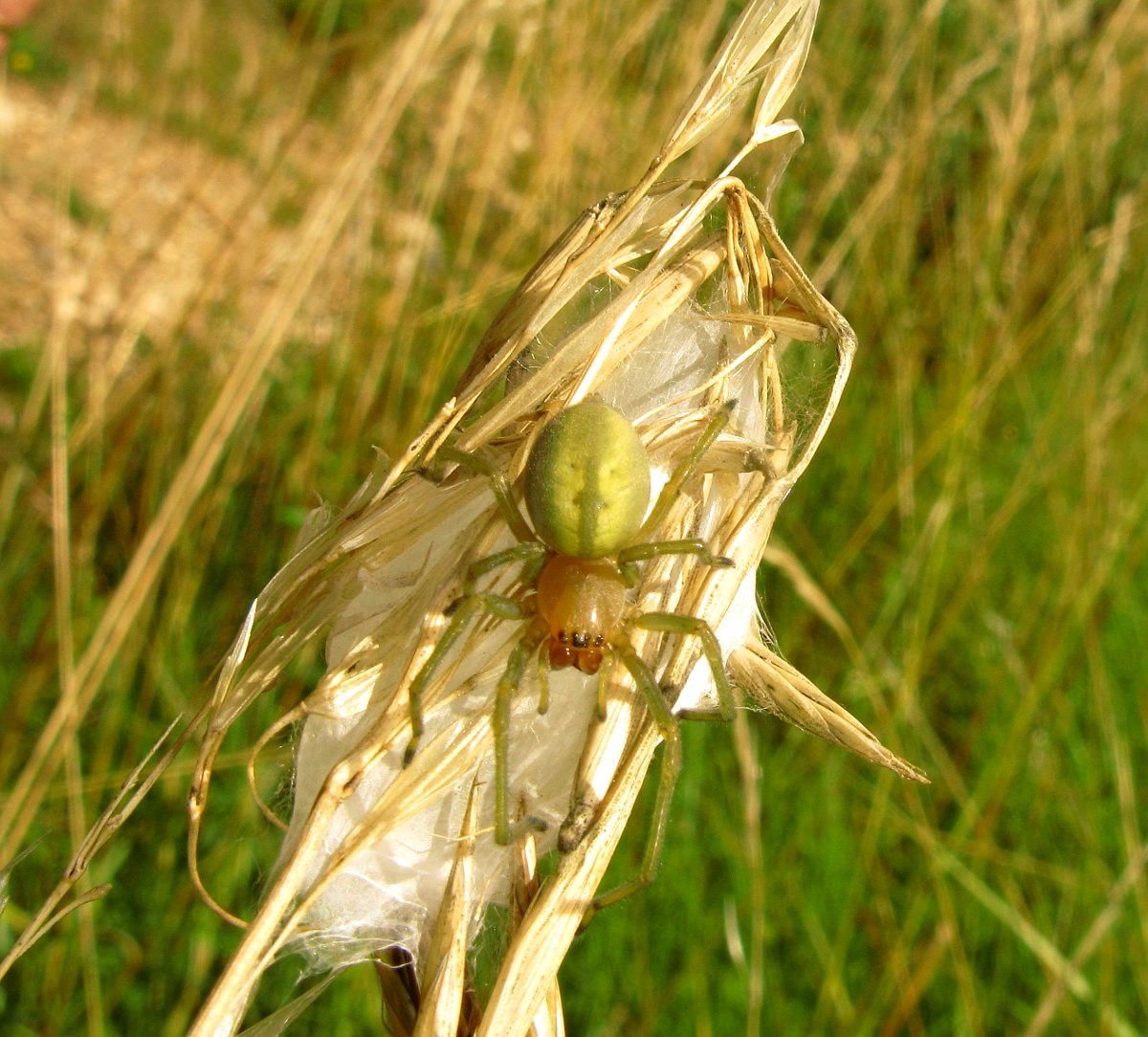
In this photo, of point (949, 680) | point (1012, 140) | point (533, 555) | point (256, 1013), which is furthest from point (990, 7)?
point (256, 1013)

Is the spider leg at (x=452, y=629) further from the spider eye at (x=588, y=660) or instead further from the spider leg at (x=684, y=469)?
the spider leg at (x=684, y=469)

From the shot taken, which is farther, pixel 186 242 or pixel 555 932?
pixel 186 242

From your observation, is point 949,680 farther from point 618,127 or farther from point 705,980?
point 618,127

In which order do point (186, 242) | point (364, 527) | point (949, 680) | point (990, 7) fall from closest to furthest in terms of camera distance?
1. point (364, 527)
2. point (949, 680)
3. point (990, 7)
4. point (186, 242)

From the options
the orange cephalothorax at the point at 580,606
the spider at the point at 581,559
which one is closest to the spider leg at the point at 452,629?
the spider at the point at 581,559

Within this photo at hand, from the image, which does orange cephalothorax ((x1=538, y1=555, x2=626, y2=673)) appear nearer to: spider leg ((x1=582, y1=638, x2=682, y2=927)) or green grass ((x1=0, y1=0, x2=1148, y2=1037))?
spider leg ((x1=582, y1=638, x2=682, y2=927))

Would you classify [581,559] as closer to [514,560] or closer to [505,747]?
[514,560]

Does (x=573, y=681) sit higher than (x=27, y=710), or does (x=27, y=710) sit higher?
(x=573, y=681)
